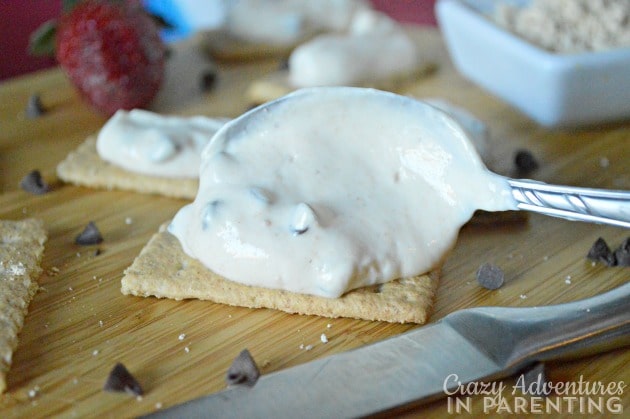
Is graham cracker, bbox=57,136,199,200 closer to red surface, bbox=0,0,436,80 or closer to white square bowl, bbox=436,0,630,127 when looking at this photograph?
white square bowl, bbox=436,0,630,127

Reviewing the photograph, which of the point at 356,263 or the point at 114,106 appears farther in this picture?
the point at 114,106

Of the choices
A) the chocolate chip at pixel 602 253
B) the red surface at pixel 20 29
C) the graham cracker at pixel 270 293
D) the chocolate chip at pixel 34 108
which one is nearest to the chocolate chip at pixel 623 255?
the chocolate chip at pixel 602 253

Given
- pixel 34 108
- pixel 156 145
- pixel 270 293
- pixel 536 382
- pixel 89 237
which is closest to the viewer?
pixel 536 382

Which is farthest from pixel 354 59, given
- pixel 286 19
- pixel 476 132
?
pixel 476 132

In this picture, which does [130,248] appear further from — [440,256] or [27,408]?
[440,256]

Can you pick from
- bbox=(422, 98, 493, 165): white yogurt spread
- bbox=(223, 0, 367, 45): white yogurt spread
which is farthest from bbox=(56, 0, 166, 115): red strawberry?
bbox=(422, 98, 493, 165): white yogurt spread

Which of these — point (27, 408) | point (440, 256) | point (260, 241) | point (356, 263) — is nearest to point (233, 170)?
point (260, 241)

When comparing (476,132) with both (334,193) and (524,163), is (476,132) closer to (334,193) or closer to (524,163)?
(524,163)

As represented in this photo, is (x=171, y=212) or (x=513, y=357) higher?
(x=513, y=357)
